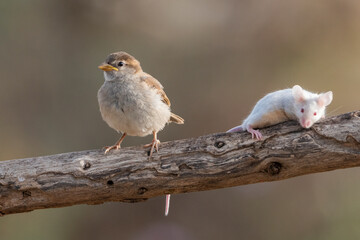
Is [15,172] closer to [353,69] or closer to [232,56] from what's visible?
[232,56]

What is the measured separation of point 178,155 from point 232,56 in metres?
4.54

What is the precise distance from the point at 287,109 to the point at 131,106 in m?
1.43

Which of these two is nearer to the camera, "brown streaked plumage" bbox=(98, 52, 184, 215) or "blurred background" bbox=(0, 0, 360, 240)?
"brown streaked plumage" bbox=(98, 52, 184, 215)

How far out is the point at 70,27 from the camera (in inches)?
365

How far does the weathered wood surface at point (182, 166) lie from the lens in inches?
159

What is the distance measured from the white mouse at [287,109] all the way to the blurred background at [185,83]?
362cm

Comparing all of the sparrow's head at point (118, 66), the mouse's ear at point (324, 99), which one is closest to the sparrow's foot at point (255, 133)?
the mouse's ear at point (324, 99)

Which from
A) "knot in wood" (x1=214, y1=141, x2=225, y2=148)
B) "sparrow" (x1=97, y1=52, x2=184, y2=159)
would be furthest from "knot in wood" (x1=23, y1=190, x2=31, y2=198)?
"knot in wood" (x1=214, y1=141, x2=225, y2=148)

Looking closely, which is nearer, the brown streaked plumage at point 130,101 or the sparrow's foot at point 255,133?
the sparrow's foot at point 255,133

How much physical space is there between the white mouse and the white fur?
90cm

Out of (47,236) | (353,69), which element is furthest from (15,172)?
(353,69)

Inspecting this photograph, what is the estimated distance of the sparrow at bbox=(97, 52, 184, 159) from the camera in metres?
4.91

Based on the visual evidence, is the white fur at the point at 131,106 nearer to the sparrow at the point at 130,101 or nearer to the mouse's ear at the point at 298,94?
the sparrow at the point at 130,101

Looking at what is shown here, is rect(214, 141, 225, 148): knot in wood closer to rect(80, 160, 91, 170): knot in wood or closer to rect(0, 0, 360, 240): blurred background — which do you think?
rect(80, 160, 91, 170): knot in wood
